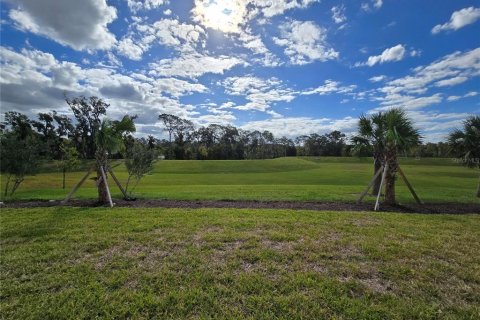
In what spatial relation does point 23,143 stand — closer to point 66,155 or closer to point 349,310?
point 66,155

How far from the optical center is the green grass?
3.69m

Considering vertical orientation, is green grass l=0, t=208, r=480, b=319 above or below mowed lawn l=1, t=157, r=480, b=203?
above

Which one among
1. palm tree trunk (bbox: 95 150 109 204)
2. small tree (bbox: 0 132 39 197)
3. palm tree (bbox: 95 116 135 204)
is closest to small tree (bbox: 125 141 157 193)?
palm tree (bbox: 95 116 135 204)

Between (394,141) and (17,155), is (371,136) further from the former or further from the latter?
(17,155)

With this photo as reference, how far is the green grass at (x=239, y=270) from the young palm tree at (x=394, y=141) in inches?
168

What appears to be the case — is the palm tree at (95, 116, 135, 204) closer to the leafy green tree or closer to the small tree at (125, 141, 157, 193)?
the small tree at (125, 141, 157, 193)

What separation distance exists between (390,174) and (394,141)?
5.32 feet

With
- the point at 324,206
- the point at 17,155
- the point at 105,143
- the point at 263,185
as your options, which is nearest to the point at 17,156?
the point at 17,155

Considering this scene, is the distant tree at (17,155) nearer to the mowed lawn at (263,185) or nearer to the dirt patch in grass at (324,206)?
the mowed lawn at (263,185)

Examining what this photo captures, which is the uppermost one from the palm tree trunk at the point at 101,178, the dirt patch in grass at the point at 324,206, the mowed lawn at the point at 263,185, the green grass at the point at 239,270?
the palm tree trunk at the point at 101,178

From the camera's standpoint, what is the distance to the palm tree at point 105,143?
12273 mm

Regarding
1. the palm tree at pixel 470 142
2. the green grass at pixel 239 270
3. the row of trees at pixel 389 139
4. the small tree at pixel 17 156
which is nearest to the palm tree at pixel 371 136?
the row of trees at pixel 389 139

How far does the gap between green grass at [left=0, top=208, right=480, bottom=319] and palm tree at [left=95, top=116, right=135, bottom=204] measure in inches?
158

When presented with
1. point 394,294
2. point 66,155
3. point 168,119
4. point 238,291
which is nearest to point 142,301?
point 238,291
